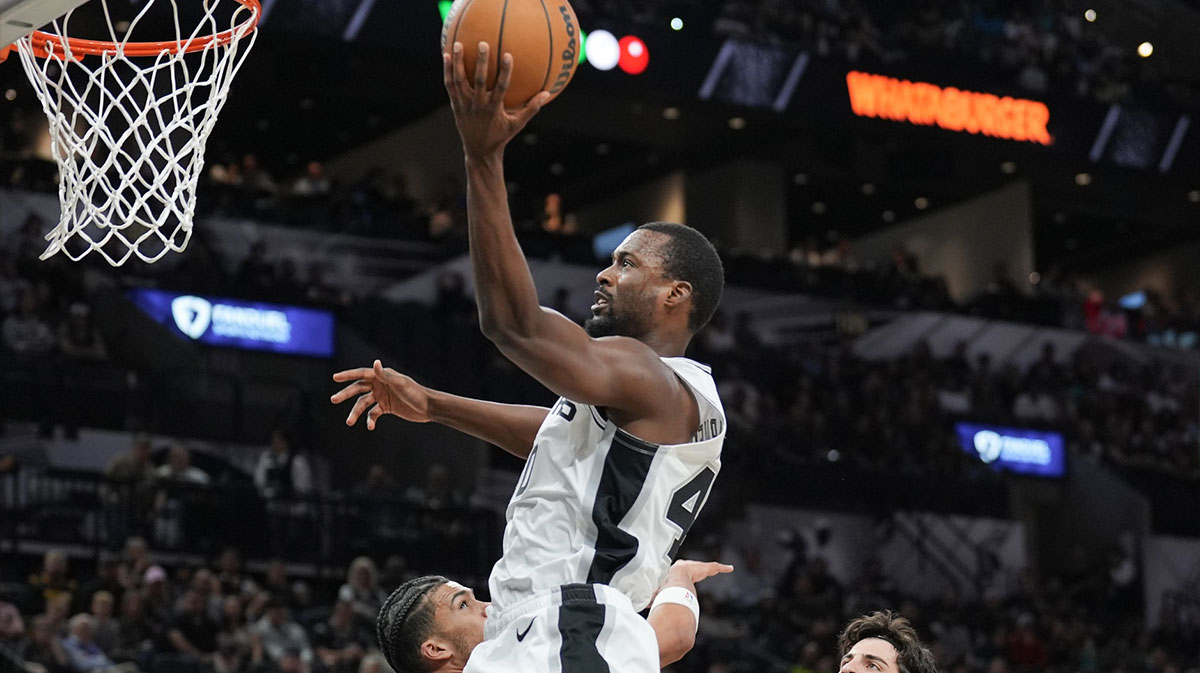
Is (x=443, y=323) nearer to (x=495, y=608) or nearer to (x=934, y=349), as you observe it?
(x=934, y=349)

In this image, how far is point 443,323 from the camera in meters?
17.5

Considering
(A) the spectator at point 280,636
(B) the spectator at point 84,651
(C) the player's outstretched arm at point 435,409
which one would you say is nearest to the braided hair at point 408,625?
(C) the player's outstretched arm at point 435,409

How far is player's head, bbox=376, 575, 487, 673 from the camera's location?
389 cm

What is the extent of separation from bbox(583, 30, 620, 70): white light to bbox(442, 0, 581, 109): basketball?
16585 millimetres

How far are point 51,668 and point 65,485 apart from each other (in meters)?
3.27

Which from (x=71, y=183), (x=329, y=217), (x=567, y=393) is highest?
(x=329, y=217)

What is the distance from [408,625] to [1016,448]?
18358mm

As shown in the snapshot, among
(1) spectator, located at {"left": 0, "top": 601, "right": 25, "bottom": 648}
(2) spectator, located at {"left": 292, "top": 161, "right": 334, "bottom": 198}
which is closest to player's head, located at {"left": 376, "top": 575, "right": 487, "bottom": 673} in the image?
(1) spectator, located at {"left": 0, "top": 601, "right": 25, "bottom": 648}

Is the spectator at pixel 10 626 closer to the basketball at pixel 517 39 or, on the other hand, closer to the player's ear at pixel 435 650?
the player's ear at pixel 435 650

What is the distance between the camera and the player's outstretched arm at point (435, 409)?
383 centimetres

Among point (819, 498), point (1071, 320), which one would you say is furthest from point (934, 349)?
point (819, 498)

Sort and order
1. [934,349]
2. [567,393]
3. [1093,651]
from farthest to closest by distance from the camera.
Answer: [934,349] < [1093,651] < [567,393]

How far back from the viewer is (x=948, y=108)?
885 inches

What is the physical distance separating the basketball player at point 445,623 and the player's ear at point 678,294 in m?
0.66
